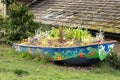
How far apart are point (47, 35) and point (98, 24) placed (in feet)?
10.4

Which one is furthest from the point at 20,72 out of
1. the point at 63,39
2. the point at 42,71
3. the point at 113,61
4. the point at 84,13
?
the point at 84,13

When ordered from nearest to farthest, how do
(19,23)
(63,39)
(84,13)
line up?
(63,39) < (19,23) < (84,13)

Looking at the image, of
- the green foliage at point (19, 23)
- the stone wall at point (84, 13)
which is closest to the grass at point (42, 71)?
the green foliage at point (19, 23)

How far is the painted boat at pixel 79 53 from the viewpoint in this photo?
12750 mm

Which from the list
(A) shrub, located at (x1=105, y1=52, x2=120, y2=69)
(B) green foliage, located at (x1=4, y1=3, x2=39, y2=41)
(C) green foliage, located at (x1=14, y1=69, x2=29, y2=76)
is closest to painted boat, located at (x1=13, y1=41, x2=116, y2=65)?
(A) shrub, located at (x1=105, y1=52, x2=120, y2=69)

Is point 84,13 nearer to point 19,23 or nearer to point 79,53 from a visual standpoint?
point 19,23

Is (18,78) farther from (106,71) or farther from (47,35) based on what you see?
(47,35)

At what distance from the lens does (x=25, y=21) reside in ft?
58.1

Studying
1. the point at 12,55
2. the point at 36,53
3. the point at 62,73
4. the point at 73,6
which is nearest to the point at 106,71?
the point at 62,73

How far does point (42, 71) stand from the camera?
36.7ft

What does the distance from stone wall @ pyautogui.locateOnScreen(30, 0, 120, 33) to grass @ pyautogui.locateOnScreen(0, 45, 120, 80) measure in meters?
3.61

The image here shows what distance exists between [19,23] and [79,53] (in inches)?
219

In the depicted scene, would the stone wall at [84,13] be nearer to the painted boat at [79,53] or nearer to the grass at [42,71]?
the painted boat at [79,53]

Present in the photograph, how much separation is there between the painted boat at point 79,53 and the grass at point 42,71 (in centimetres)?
29
